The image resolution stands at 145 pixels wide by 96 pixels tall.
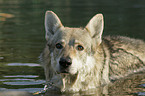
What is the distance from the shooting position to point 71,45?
27.9 ft

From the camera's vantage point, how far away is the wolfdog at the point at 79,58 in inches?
327

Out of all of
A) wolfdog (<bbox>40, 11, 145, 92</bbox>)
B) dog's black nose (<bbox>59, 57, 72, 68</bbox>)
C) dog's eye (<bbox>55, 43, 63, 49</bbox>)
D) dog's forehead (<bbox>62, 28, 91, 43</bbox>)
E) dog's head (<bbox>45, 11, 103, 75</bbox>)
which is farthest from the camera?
dog's forehead (<bbox>62, 28, 91, 43</bbox>)

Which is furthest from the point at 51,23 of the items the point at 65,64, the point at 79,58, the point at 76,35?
the point at 65,64

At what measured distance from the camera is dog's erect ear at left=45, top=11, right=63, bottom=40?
30.5ft

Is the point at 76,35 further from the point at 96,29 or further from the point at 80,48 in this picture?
the point at 96,29

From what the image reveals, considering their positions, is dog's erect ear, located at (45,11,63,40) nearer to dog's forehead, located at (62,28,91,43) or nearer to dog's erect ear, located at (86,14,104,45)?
dog's forehead, located at (62,28,91,43)

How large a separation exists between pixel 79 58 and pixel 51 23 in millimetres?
1632

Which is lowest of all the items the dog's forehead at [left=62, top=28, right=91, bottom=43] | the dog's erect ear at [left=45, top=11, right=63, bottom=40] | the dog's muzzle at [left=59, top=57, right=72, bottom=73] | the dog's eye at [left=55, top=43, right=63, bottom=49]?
the dog's muzzle at [left=59, top=57, right=72, bottom=73]

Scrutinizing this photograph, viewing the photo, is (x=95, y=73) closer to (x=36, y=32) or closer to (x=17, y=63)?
(x=17, y=63)

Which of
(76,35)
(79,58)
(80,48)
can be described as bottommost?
(79,58)

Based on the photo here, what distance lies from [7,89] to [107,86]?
2.92 metres

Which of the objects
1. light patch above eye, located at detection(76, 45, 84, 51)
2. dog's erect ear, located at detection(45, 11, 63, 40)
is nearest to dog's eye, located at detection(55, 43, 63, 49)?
light patch above eye, located at detection(76, 45, 84, 51)

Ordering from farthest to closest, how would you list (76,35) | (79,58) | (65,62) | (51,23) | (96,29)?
1. (51,23)
2. (96,29)
3. (76,35)
4. (79,58)
5. (65,62)

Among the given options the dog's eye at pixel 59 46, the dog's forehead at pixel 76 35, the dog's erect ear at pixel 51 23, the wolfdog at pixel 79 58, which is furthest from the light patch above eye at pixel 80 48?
the dog's erect ear at pixel 51 23
